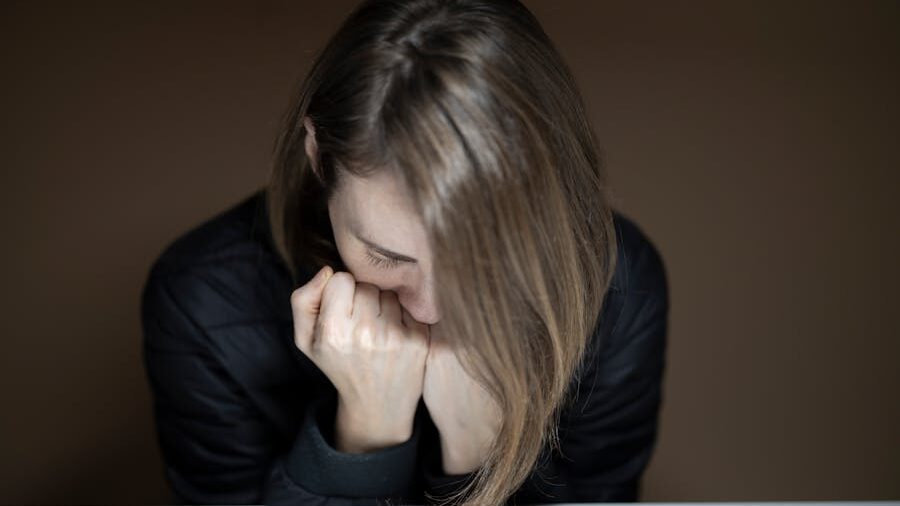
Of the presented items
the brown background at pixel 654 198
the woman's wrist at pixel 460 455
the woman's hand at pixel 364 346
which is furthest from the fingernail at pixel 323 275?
the brown background at pixel 654 198

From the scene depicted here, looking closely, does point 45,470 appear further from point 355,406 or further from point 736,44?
point 736,44

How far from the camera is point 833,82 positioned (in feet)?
5.35

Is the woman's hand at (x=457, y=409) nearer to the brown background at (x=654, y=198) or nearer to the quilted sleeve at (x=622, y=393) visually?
the quilted sleeve at (x=622, y=393)

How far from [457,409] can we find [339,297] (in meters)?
0.18

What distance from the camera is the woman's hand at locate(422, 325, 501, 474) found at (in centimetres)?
92

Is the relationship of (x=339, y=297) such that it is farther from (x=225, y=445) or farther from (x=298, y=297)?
(x=225, y=445)

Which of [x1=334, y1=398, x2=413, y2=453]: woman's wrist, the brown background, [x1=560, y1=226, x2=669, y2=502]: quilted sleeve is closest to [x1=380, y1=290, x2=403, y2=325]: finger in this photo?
[x1=334, y1=398, x2=413, y2=453]: woman's wrist

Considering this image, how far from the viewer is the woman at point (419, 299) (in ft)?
2.30

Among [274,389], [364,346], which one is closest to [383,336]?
[364,346]

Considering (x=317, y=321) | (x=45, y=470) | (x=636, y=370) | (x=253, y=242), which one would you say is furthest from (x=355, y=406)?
(x=45, y=470)

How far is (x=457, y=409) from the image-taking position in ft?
3.10

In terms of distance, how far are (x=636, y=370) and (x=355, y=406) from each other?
1.08 ft

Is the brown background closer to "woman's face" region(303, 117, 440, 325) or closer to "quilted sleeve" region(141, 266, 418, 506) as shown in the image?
"quilted sleeve" region(141, 266, 418, 506)

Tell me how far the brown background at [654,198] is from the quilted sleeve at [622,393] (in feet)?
1.78
